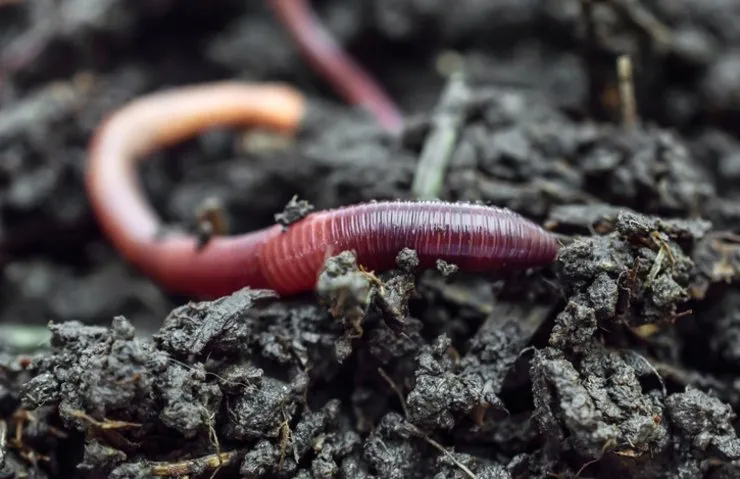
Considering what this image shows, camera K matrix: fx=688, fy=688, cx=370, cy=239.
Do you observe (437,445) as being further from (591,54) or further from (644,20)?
(644,20)

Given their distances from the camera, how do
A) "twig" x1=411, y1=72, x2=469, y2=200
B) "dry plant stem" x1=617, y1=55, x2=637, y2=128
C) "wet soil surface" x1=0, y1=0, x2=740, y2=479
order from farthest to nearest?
1. "dry plant stem" x1=617, y1=55, x2=637, y2=128
2. "twig" x1=411, y1=72, x2=469, y2=200
3. "wet soil surface" x1=0, y1=0, x2=740, y2=479

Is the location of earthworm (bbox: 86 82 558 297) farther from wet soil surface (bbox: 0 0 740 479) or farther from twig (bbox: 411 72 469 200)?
twig (bbox: 411 72 469 200)

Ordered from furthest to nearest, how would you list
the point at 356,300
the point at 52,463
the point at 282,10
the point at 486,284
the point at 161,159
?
the point at 282,10 → the point at 161,159 → the point at 486,284 → the point at 52,463 → the point at 356,300

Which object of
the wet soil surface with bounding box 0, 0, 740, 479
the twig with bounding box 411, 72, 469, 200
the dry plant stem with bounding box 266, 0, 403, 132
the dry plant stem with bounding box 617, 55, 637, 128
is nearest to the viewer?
the wet soil surface with bounding box 0, 0, 740, 479

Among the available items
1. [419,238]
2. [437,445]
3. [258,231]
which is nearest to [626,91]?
[419,238]

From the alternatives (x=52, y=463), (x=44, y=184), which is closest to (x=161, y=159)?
(x=44, y=184)

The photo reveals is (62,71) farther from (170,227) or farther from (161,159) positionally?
(170,227)

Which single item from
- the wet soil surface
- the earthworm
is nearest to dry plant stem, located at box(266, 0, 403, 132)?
the wet soil surface
